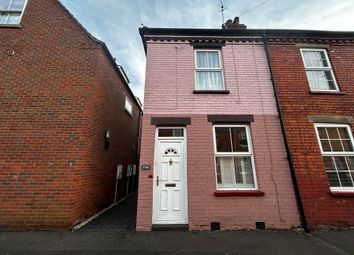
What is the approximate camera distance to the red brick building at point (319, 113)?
5141 millimetres

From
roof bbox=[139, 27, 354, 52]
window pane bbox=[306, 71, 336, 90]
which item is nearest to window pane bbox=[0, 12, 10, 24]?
roof bbox=[139, 27, 354, 52]

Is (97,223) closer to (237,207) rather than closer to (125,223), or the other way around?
(125,223)

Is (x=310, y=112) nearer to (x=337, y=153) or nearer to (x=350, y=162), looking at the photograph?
(x=337, y=153)

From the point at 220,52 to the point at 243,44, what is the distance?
2.95 feet

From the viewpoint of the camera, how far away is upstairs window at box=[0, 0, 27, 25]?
627 centimetres

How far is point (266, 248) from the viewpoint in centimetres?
385

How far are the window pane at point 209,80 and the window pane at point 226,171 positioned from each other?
2483mm

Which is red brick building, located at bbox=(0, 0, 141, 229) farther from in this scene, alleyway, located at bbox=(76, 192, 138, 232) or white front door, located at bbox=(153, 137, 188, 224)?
white front door, located at bbox=(153, 137, 188, 224)

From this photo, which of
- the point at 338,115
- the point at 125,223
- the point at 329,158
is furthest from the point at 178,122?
the point at 338,115

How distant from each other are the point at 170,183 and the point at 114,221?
2215mm

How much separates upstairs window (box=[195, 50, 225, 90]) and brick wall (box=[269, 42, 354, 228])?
1.95 metres

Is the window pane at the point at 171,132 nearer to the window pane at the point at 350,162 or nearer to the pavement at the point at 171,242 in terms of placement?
the pavement at the point at 171,242

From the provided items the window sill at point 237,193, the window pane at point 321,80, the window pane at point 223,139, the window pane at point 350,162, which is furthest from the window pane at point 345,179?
the window pane at point 223,139

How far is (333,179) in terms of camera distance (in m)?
5.41
